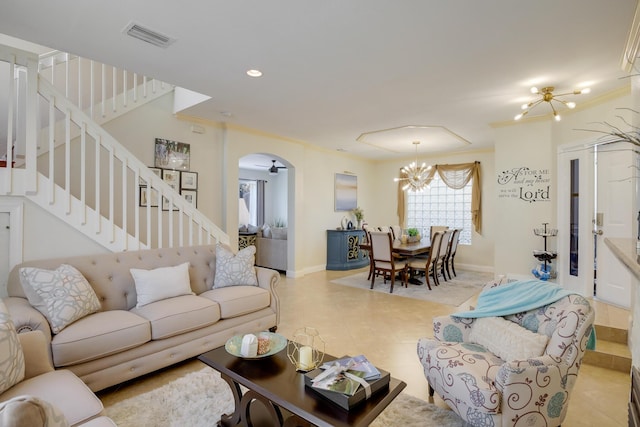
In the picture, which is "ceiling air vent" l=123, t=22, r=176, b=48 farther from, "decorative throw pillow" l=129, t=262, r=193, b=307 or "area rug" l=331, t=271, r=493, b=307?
"area rug" l=331, t=271, r=493, b=307

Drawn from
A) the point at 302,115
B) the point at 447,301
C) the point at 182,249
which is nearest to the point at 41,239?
the point at 182,249

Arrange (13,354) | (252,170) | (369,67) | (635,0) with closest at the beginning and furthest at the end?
(13,354) → (635,0) → (369,67) → (252,170)

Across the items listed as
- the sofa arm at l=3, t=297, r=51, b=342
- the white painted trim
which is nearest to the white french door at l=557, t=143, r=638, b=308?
the sofa arm at l=3, t=297, r=51, b=342

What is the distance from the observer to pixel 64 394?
4.79ft

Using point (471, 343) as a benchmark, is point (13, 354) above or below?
above

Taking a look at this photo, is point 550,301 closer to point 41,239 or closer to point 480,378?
point 480,378

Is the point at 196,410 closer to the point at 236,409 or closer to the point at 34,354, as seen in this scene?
the point at 236,409

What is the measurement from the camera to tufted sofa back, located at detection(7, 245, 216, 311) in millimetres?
2521

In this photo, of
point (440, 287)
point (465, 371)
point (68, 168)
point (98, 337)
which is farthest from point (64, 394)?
point (440, 287)

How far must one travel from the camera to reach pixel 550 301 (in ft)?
6.27

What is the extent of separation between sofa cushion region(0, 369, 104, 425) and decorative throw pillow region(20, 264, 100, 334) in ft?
2.19

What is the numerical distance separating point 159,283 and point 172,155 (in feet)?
7.77

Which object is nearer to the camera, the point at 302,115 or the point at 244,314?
the point at 244,314

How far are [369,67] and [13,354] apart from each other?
10.3ft
